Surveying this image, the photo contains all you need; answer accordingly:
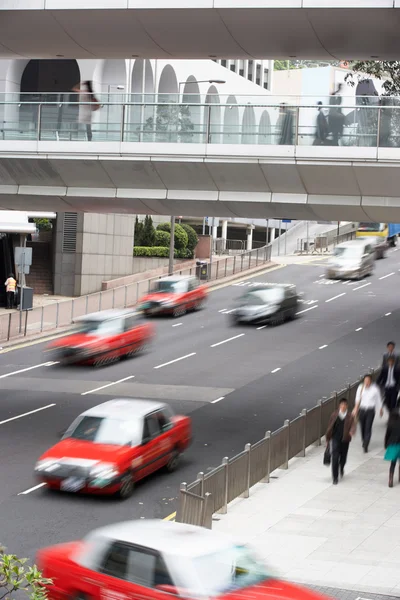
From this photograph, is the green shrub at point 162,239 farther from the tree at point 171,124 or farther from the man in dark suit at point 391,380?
the man in dark suit at point 391,380

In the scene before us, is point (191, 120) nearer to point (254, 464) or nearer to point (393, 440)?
point (254, 464)

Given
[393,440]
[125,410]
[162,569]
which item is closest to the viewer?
[162,569]

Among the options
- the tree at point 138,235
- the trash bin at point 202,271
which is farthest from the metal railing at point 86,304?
the tree at point 138,235

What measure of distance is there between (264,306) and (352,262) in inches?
712

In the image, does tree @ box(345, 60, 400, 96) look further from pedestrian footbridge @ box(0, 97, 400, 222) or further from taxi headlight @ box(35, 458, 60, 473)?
taxi headlight @ box(35, 458, 60, 473)

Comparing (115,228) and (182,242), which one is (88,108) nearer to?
(115,228)

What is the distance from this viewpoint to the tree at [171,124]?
2389 cm

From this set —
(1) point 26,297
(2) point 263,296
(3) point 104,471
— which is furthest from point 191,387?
(1) point 26,297

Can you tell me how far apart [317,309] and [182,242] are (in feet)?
57.4

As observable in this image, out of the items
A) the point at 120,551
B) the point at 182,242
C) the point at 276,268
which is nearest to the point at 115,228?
the point at 182,242

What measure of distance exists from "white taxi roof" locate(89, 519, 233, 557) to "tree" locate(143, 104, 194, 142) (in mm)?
14059

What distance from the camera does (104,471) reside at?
17.6 metres

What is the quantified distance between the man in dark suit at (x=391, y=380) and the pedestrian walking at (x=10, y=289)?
25.9 m

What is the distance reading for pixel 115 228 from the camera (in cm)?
5594
